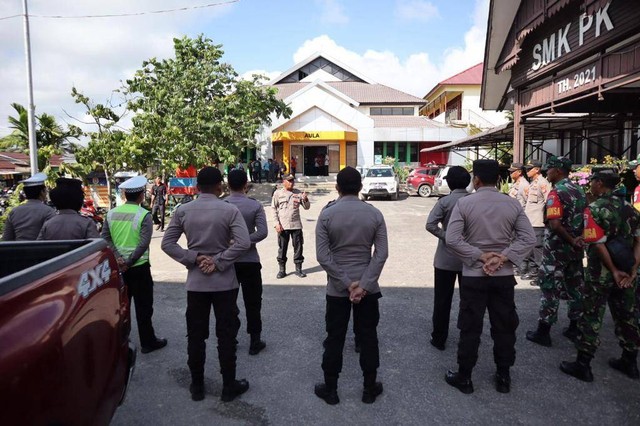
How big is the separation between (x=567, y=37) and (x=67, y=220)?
8.69 meters

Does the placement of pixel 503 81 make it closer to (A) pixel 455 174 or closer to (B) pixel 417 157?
(A) pixel 455 174

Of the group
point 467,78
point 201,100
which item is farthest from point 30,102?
point 467,78

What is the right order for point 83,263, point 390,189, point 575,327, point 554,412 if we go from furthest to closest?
point 390,189 < point 575,327 < point 554,412 < point 83,263

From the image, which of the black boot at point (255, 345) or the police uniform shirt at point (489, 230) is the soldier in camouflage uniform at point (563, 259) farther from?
the black boot at point (255, 345)

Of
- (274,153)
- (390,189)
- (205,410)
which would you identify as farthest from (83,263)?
(274,153)

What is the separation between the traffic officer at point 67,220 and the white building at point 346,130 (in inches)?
949

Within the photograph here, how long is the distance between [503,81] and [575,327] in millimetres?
9510

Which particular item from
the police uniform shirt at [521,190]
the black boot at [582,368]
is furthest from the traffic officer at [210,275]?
the police uniform shirt at [521,190]

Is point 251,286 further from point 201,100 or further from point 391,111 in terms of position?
point 391,111

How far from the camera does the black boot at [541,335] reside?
15.5 feet

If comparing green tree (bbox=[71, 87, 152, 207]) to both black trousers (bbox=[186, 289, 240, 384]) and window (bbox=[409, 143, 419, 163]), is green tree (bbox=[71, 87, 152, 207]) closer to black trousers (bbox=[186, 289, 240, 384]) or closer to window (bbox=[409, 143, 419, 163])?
black trousers (bbox=[186, 289, 240, 384])

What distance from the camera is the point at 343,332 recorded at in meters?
3.64

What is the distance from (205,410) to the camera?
3523 millimetres

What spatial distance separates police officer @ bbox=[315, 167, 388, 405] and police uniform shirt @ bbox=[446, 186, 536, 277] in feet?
2.16
